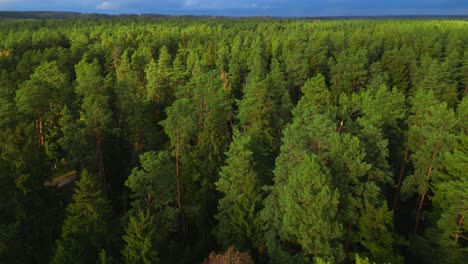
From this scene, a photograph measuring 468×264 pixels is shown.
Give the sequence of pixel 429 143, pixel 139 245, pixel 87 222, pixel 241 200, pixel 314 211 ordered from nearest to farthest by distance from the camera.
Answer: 1. pixel 139 245
2. pixel 314 211
3. pixel 87 222
4. pixel 241 200
5. pixel 429 143

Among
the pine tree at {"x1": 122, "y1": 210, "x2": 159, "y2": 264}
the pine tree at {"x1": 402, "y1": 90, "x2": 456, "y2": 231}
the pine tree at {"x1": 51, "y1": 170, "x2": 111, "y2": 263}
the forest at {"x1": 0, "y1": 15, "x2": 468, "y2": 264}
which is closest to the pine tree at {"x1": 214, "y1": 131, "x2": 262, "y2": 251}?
the forest at {"x1": 0, "y1": 15, "x2": 468, "y2": 264}

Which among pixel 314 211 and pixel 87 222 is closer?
pixel 314 211

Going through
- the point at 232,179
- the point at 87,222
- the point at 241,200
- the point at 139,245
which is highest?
the point at 232,179

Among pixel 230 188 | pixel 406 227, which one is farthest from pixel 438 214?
pixel 230 188

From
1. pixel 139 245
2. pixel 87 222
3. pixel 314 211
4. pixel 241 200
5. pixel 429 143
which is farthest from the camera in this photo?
pixel 429 143

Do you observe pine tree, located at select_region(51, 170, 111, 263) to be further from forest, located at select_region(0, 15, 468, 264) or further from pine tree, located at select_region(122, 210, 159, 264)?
pine tree, located at select_region(122, 210, 159, 264)

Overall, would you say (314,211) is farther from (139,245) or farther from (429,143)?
(429,143)

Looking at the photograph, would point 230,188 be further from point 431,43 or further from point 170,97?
point 431,43

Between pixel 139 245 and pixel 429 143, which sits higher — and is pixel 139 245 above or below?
below

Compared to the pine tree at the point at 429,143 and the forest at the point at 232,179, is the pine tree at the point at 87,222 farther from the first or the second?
the pine tree at the point at 429,143

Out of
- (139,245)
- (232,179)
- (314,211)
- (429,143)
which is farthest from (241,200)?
(429,143)

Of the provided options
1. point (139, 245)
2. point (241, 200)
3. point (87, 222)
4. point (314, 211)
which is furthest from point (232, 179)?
point (87, 222)
